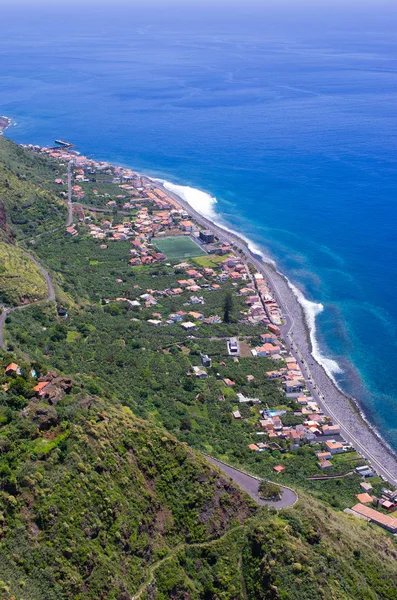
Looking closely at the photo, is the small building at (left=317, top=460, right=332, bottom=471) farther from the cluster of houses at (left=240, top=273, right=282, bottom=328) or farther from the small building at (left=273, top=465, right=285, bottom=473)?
the cluster of houses at (left=240, top=273, right=282, bottom=328)

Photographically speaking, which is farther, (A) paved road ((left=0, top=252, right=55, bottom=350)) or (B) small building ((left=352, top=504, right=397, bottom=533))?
(A) paved road ((left=0, top=252, right=55, bottom=350))

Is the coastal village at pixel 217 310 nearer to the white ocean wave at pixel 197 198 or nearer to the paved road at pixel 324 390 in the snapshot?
the paved road at pixel 324 390

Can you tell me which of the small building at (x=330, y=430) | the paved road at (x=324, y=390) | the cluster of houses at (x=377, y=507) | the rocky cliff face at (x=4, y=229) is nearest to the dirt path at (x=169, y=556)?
the cluster of houses at (x=377, y=507)

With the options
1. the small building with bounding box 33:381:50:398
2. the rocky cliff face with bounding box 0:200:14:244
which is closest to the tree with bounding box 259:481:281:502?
the small building with bounding box 33:381:50:398

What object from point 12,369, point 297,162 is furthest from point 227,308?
point 297,162

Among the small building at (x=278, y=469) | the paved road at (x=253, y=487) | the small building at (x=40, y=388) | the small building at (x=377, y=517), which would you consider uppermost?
the small building at (x=40, y=388)

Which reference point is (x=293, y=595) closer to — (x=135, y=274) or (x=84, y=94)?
(x=135, y=274)
